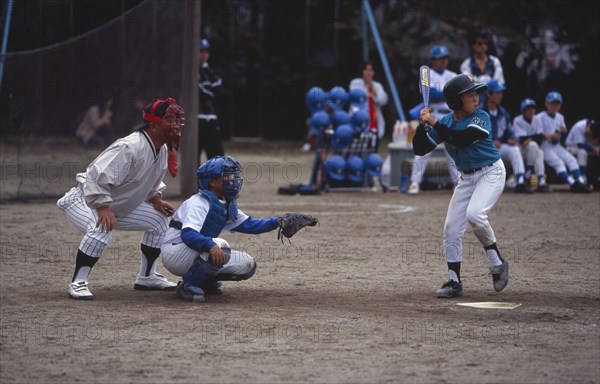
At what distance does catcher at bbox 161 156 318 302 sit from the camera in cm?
741

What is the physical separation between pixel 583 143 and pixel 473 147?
996 centimetres

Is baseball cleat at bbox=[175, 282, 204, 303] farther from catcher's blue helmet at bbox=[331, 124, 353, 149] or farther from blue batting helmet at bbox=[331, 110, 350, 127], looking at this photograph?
blue batting helmet at bbox=[331, 110, 350, 127]

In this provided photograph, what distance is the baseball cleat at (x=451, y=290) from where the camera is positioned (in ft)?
25.5

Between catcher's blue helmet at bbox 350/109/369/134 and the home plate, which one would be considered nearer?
the home plate

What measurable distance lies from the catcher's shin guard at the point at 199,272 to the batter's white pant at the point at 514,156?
987 centimetres

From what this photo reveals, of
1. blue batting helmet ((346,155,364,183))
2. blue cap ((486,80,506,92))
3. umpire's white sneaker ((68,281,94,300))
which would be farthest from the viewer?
blue batting helmet ((346,155,364,183))

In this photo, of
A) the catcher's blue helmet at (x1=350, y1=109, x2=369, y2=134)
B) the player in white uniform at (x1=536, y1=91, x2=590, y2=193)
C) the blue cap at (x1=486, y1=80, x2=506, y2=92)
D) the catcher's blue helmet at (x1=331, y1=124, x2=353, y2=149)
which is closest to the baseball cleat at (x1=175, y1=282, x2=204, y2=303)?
the blue cap at (x1=486, y1=80, x2=506, y2=92)

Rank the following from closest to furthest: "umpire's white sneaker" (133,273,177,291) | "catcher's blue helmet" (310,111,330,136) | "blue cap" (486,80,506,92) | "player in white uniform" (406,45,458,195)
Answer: "umpire's white sneaker" (133,273,177,291) → "blue cap" (486,80,506,92) → "player in white uniform" (406,45,458,195) → "catcher's blue helmet" (310,111,330,136)

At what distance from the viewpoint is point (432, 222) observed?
12.7 metres

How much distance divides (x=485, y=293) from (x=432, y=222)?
183 inches

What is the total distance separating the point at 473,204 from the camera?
7758 millimetres

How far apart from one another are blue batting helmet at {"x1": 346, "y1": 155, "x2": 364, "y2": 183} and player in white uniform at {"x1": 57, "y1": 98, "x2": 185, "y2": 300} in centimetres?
863

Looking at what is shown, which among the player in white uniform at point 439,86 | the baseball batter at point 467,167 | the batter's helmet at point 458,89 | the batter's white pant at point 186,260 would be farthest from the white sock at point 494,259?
the player in white uniform at point 439,86

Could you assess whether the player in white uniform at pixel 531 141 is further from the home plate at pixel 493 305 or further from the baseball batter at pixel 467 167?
the home plate at pixel 493 305
